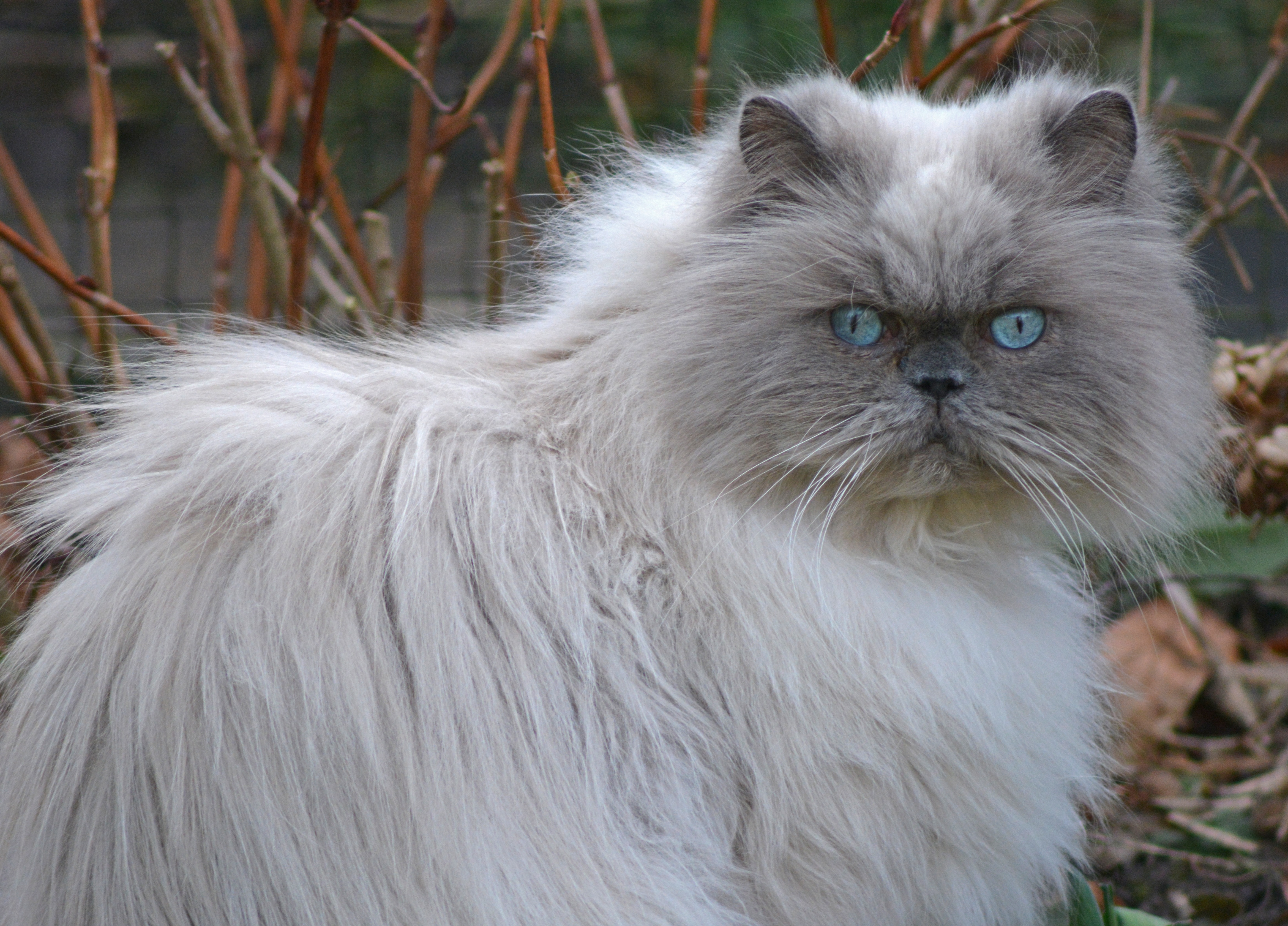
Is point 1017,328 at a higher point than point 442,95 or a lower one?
lower

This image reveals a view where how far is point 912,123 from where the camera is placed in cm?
134

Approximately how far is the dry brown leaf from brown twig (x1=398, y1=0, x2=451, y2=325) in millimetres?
1508

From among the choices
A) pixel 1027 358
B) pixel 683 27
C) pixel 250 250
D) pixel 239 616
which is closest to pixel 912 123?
pixel 1027 358

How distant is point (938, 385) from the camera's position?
3.83 ft

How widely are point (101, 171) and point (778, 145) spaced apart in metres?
1.10

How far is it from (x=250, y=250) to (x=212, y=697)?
1331 millimetres

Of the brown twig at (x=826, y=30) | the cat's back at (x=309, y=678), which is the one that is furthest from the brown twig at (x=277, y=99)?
the brown twig at (x=826, y=30)

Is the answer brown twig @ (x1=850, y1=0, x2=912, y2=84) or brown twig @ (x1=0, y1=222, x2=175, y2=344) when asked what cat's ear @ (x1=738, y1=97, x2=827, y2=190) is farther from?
brown twig @ (x1=0, y1=222, x2=175, y2=344)

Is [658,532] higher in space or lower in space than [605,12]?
lower

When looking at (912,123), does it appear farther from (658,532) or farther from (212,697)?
(212,697)

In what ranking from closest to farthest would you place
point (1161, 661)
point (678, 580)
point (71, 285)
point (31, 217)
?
point (678, 580)
point (71, 285)
point (31, 217)
point (1161, 661)

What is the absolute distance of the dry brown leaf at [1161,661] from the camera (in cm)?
237

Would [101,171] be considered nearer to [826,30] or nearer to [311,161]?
[311,161]

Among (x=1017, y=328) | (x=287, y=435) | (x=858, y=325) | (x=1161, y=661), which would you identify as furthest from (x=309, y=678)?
(x=1161, y=661)
